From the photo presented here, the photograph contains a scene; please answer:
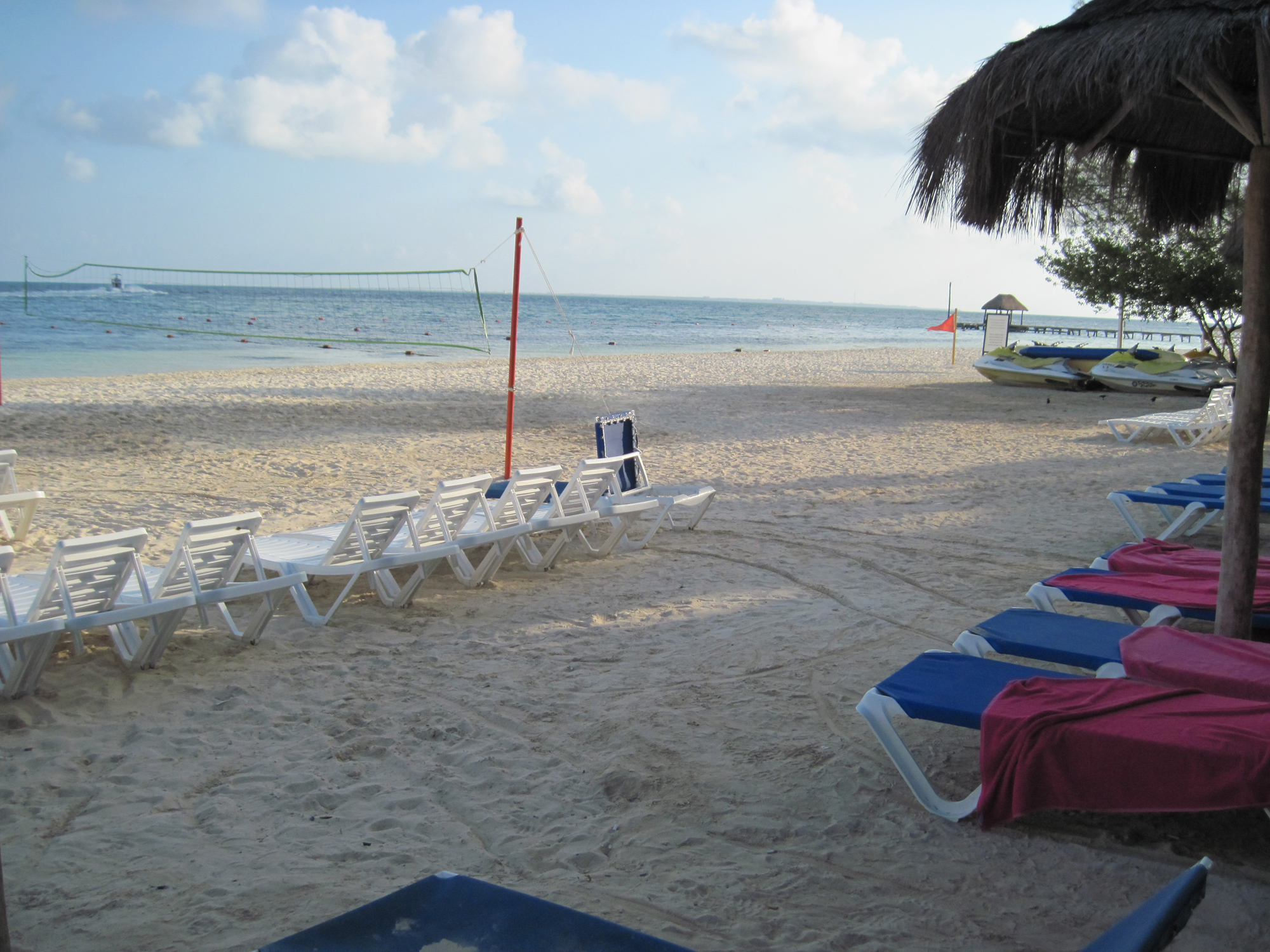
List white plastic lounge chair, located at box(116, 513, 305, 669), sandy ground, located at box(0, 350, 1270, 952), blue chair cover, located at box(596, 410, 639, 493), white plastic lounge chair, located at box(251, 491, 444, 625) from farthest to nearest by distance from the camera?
blue chair cover, located at box(596, 410, 639, 493) < white plastic lounge chair, located at box(251, 491, 444, 625) < white plastic lounge chair, located at box(116, 513, 305, 669) < sandy ground, located at box(0, 350, 1270, 952)

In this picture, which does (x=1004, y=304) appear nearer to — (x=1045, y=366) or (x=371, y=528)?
(x=1045, y=366)

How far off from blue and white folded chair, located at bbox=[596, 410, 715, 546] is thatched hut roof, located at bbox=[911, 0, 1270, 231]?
2953mm

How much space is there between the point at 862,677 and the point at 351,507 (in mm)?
4838

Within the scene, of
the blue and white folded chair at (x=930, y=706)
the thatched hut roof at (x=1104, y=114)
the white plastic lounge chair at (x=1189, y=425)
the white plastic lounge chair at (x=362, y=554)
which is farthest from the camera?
the white plastic lounge chair at (x=1189, y=425)

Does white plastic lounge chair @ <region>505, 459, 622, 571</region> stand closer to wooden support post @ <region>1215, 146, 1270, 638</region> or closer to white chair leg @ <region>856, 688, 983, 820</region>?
white chair leg @ <region>856, 688, 983, 820</region>

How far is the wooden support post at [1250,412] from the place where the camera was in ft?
11.7

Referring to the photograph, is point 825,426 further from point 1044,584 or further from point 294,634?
point 294,634

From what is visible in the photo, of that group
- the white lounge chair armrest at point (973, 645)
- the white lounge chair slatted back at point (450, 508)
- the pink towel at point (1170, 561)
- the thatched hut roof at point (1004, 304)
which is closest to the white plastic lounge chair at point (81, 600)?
the white lounge chair slatted back at point (450, 508)

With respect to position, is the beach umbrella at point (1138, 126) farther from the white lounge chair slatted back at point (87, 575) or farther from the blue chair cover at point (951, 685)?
the white lounge chair slatted back at point (87, 575)

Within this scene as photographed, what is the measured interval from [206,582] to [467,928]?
3.04 metres

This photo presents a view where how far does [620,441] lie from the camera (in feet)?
24.8

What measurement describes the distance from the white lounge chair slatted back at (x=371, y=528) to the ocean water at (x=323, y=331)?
14.2ft

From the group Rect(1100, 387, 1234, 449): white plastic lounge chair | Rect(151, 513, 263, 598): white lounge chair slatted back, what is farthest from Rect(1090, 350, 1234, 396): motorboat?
Rect(151, 513, 263, 598): white lounge chair slatted back

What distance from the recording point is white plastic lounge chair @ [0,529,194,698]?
3.69 m
